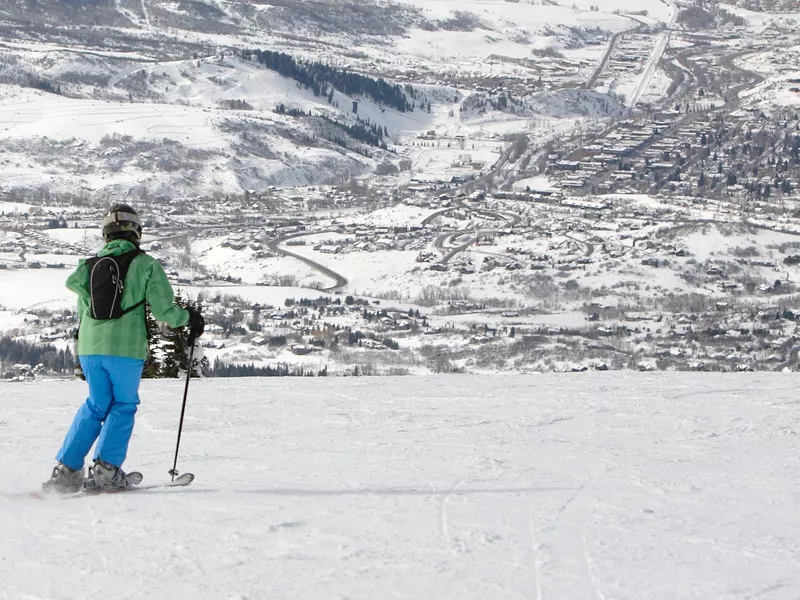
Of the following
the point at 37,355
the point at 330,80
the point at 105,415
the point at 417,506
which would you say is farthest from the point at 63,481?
the point at 330,80

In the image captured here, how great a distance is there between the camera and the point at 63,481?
4.98 m

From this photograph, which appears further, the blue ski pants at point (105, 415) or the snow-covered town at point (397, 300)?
the blue ski pants at point (105, 415)

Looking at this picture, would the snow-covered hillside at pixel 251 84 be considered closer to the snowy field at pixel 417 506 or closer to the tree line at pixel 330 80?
the tree line at pixel 330 80

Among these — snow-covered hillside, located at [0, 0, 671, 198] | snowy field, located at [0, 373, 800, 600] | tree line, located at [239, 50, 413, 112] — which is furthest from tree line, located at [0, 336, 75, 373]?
tree line, located at [239, 50, 413, 112]

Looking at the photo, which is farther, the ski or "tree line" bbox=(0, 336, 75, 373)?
"tree line" bbox=(0, 336, 75, 373)

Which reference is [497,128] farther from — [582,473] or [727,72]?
[582,473]

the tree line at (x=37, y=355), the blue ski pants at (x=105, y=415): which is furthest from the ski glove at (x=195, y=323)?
the tree line at (x=37, y=355)

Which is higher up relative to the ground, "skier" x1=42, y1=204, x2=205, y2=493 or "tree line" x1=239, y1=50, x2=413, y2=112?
"skier" x1=42, y1=204, x2=205, y2=493

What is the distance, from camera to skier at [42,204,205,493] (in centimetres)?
485

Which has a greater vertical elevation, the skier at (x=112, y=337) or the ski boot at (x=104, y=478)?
the skier at (x=112, y=337)

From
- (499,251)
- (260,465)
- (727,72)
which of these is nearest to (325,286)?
(499,251)

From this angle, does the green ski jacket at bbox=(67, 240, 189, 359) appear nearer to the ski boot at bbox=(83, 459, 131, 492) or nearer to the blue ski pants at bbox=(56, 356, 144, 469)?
the blue ski pants at bbox=(56, 356, 144, 469)

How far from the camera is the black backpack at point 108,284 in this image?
15.8 feet

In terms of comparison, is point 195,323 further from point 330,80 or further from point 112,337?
point 330,80
